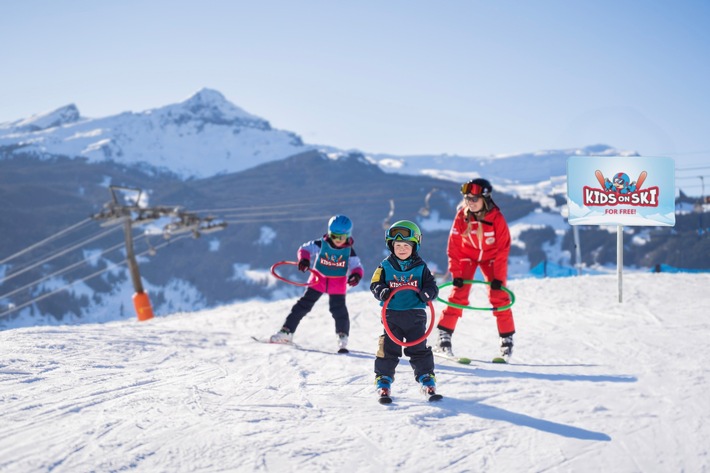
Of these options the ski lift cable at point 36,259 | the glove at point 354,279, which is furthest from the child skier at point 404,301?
the ski lift cable at point 36,259

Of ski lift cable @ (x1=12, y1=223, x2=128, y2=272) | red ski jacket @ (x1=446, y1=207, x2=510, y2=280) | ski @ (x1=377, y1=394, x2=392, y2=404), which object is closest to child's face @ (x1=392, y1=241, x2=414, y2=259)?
ski @ (x1=377, y1=394, x2=392, y2=404)

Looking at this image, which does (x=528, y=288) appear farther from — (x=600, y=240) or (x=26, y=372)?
(x=600, y=240)

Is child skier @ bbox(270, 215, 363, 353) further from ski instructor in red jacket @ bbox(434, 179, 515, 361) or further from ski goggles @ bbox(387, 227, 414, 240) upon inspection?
ski goggles @ bbox(387, 227, 414, 240)

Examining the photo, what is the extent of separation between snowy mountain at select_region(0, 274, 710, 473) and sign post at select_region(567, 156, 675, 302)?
8.28 feet

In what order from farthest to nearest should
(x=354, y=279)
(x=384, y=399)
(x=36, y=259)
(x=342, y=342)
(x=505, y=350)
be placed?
(x=36, y=259) < (x=342, y=342) < (x=354, y=279) < (x=505, y=350) < (x=384, y=399)

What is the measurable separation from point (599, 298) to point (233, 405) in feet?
26.8

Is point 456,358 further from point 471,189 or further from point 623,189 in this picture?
point 623,189

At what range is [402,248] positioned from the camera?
4980 millimetres

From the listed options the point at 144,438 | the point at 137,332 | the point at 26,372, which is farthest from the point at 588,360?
the point at 137,332

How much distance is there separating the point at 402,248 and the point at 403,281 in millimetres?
282

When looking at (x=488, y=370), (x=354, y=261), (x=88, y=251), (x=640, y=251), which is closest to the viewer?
(x=488, y=370)

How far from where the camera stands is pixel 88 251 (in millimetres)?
193625

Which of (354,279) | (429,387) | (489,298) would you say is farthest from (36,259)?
(429,387)

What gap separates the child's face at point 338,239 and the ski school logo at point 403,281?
240 cm
